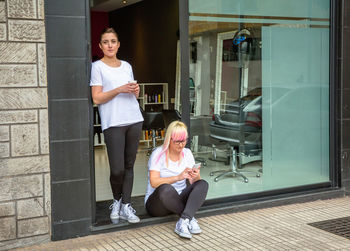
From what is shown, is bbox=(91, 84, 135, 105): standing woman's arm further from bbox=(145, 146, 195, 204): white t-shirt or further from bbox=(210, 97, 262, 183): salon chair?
bbox=(210, 97, 262, 183): salon chair

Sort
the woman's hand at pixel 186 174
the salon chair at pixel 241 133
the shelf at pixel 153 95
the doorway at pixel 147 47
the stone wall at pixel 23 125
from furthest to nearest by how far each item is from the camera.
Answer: the shelf at pixel 153 95 < the doorway at pixel 147 47 < the salon chair at pixel 241 133 < the woman's hand at pixel 186 174 < the stone wall at pixel 23 125

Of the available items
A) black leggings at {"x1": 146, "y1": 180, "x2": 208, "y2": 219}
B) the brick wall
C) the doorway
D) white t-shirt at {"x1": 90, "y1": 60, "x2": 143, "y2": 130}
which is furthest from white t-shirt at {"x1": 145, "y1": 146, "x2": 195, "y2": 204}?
the doorway

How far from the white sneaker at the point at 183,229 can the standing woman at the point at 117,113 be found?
1.33ft

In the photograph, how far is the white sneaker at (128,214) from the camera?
14.0ft

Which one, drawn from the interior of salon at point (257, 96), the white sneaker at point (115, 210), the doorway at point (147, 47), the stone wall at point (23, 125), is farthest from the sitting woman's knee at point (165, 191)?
the doorway at point (147, 47)

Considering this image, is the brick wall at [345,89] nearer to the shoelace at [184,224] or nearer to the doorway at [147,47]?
the shoelace at [184,224]

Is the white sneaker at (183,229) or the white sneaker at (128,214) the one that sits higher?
the white sneaker at (128,214)

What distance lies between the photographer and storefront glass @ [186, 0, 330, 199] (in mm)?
4949

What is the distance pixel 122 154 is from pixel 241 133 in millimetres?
1727

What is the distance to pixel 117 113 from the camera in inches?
164

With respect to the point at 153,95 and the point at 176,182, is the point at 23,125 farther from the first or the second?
the point at 153,95

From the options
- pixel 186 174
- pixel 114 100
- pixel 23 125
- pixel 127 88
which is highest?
pixel 127 88

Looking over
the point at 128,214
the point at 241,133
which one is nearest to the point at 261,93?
the point at 241,133

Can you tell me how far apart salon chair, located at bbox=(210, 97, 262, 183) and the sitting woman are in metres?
1.00
